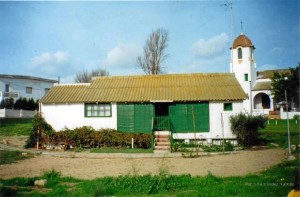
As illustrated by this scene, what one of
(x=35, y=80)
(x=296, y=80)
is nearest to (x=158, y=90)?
(x=296, y=80)

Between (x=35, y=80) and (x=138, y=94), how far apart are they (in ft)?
135

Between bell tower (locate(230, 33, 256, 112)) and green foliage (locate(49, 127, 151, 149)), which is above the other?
bell tower (locate(230, 33, 256, 112))

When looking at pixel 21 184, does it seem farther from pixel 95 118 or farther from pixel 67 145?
pixel 95 118

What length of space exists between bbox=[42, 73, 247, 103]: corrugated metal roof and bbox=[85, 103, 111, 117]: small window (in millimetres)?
478

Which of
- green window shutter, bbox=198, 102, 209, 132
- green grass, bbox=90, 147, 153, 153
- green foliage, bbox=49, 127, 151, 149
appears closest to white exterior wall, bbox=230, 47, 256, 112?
green window shutter, bbox=198, 102, 209, 132

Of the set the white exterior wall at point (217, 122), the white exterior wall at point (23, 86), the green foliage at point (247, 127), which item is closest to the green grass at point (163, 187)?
the green foliage at point (247, 127)

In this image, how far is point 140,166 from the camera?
1380cm

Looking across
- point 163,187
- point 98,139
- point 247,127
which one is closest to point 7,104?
point 98,139

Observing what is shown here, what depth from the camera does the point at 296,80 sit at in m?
36.4

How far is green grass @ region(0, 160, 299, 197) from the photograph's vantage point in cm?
816

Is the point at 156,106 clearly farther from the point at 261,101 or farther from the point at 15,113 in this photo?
the point at 261,101

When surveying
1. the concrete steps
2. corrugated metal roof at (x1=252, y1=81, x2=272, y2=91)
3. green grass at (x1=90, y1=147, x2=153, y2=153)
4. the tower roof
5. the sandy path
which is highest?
the tower roof

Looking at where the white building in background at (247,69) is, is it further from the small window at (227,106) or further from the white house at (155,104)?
the small window at (227,106)

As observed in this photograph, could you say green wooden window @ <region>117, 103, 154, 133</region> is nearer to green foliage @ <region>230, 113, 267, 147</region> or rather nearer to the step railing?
the step railing
